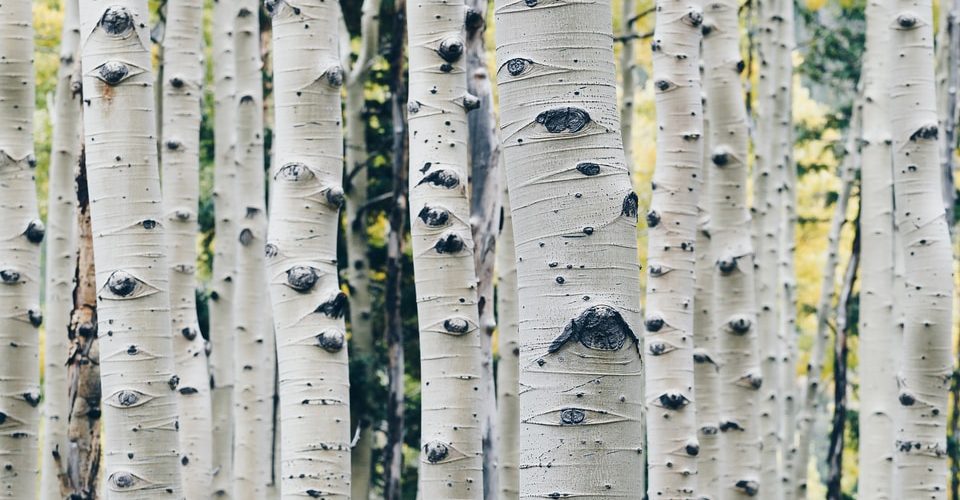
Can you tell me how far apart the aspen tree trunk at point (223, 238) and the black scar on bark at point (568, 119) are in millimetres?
4830

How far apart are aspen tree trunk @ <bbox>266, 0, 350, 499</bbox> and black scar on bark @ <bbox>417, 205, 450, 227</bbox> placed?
1.31 feet

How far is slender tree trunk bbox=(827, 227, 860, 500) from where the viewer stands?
619 centimetres

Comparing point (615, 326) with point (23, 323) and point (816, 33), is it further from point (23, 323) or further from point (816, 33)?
point (816, 33)

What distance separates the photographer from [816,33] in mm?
11586

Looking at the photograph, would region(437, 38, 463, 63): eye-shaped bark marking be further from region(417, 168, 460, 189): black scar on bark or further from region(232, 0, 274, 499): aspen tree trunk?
region(232, 0, 274, 499): aspen tree trunk

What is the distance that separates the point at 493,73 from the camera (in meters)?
11.5

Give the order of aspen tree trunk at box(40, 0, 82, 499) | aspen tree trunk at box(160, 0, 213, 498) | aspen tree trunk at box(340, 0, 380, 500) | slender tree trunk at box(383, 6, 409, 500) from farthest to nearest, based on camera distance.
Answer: aspen tree trunk at box(340, 0, 380, 500) < slender tree trunk at box(383, 6, 409, 500) < aspen tree trunk at box(40, 0, 82, 499) < aspen tree trunk at box(160, 0, 213, 498)

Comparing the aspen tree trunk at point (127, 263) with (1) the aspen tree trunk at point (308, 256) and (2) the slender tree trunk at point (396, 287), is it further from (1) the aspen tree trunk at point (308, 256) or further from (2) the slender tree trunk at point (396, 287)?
(2) the slender tree trunk at point (396, 287)

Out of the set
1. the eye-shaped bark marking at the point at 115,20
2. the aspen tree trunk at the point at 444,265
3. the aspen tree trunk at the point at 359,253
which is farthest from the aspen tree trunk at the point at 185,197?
the aspen tree trunk at the point at 359,253

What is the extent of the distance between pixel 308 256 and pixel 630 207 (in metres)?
1.39

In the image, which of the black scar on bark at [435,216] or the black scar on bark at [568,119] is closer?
the black scar on bark at [568,119]

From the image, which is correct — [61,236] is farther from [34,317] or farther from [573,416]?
[573,416]

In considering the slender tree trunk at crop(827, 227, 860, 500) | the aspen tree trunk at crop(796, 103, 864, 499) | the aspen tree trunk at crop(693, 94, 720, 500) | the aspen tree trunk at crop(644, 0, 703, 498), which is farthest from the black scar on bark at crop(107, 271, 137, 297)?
the aspen tree trunk at crop(796, 103, 864, 499)

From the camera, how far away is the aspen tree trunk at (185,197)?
4.54 metres
